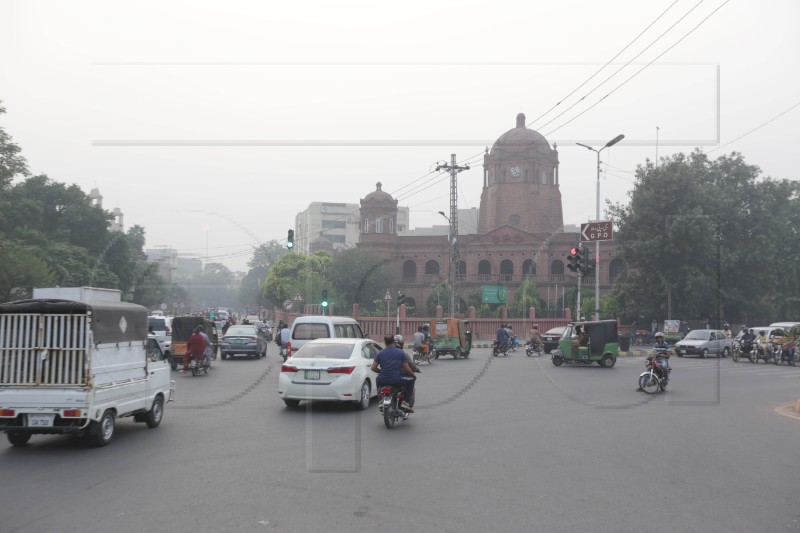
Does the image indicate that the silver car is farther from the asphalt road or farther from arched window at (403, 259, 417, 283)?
arched window at (403, 259, 417, 283)

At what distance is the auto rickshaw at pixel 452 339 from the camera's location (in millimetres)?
31766

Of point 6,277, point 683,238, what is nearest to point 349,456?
point 6,277

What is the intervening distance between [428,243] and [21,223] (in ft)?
144

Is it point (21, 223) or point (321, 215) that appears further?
point (321, 215)

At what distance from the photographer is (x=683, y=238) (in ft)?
154

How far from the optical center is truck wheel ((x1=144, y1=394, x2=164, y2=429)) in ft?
37.7

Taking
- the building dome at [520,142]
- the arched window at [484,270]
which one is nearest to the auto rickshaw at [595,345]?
the arched window at [484,270]

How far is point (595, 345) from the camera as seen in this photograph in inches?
1048

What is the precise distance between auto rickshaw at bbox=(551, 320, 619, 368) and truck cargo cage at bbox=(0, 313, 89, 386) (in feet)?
67.6

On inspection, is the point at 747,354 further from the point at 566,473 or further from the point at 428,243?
the point at 428,243

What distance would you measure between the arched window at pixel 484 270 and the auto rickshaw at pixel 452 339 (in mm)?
44678

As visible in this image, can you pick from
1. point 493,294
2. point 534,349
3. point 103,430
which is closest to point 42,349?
point 103,430

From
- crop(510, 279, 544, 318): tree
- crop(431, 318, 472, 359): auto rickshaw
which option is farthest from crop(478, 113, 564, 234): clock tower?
crop(431, 318, 472, 359): auto rickshaw

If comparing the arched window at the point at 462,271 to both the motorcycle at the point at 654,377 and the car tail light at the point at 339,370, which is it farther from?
the car tail light at the point at 339,370
